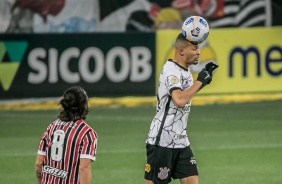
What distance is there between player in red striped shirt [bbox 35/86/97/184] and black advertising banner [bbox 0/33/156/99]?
12618mm

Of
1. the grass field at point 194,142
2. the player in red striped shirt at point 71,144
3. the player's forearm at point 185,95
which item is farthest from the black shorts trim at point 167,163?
the grass field at point 194,142

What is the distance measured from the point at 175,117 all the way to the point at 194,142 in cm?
700

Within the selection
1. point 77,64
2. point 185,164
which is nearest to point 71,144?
point 185,164

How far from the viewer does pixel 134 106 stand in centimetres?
2148

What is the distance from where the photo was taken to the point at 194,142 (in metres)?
17.0

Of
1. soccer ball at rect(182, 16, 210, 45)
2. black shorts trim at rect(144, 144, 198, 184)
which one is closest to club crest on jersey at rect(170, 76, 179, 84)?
soccer ball at rect(182, 16, 210, 45)

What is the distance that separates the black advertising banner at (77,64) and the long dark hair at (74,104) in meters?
12.6

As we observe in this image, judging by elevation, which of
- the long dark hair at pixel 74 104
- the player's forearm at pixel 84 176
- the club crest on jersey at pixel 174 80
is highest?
the club crest on jersey at pixel 174 80

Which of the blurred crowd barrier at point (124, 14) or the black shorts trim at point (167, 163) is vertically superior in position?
the blurred crowd barrier at point (124, 14)

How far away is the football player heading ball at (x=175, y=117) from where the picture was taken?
9930 mm

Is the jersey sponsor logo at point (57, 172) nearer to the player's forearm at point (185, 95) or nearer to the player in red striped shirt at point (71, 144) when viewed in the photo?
the player in red striped shirt at point (71, 144)

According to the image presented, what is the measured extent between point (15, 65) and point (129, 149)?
5.58m

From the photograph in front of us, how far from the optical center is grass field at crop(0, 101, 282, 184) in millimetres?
14141

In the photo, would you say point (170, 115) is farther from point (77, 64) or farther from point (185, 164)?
point (77, 64)
